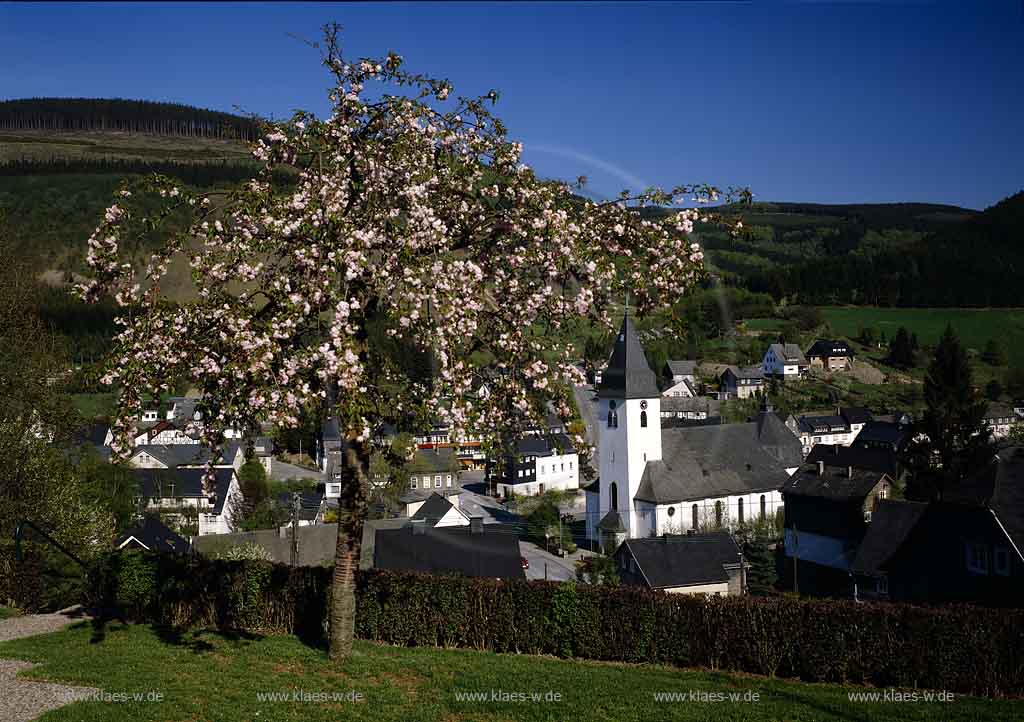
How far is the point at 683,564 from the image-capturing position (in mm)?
43094

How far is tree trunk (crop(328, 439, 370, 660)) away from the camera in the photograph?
42.0 ft

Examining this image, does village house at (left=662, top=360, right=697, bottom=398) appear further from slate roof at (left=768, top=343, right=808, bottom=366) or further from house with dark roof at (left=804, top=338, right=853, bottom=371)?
A: house with dark roof at (left=804, top=338, right=853, bottom=371)

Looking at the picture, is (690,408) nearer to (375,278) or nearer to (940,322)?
(940,322)

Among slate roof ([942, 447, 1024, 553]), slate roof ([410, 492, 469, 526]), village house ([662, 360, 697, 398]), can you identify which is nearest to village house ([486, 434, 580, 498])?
slate roof ([410, 492, 469, 526])

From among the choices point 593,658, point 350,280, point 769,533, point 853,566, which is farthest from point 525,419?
point 769,533

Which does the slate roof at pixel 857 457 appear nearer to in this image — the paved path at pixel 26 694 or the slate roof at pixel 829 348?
the paved path at pixel 26 694

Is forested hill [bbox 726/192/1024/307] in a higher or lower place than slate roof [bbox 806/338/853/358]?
higher

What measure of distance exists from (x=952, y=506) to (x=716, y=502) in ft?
127

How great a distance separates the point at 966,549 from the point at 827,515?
2064cm

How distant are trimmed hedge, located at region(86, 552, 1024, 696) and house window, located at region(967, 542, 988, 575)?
1998cm

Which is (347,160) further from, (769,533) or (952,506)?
(769,533)

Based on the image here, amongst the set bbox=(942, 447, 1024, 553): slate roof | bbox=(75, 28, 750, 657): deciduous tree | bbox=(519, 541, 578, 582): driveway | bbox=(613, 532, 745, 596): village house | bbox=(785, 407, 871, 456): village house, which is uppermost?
bbox=(785, 407, 871, 456): village house

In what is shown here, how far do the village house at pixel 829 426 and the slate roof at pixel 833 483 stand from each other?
48.8 metres

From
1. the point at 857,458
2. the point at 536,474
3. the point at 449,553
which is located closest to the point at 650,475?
the point at 857,458
